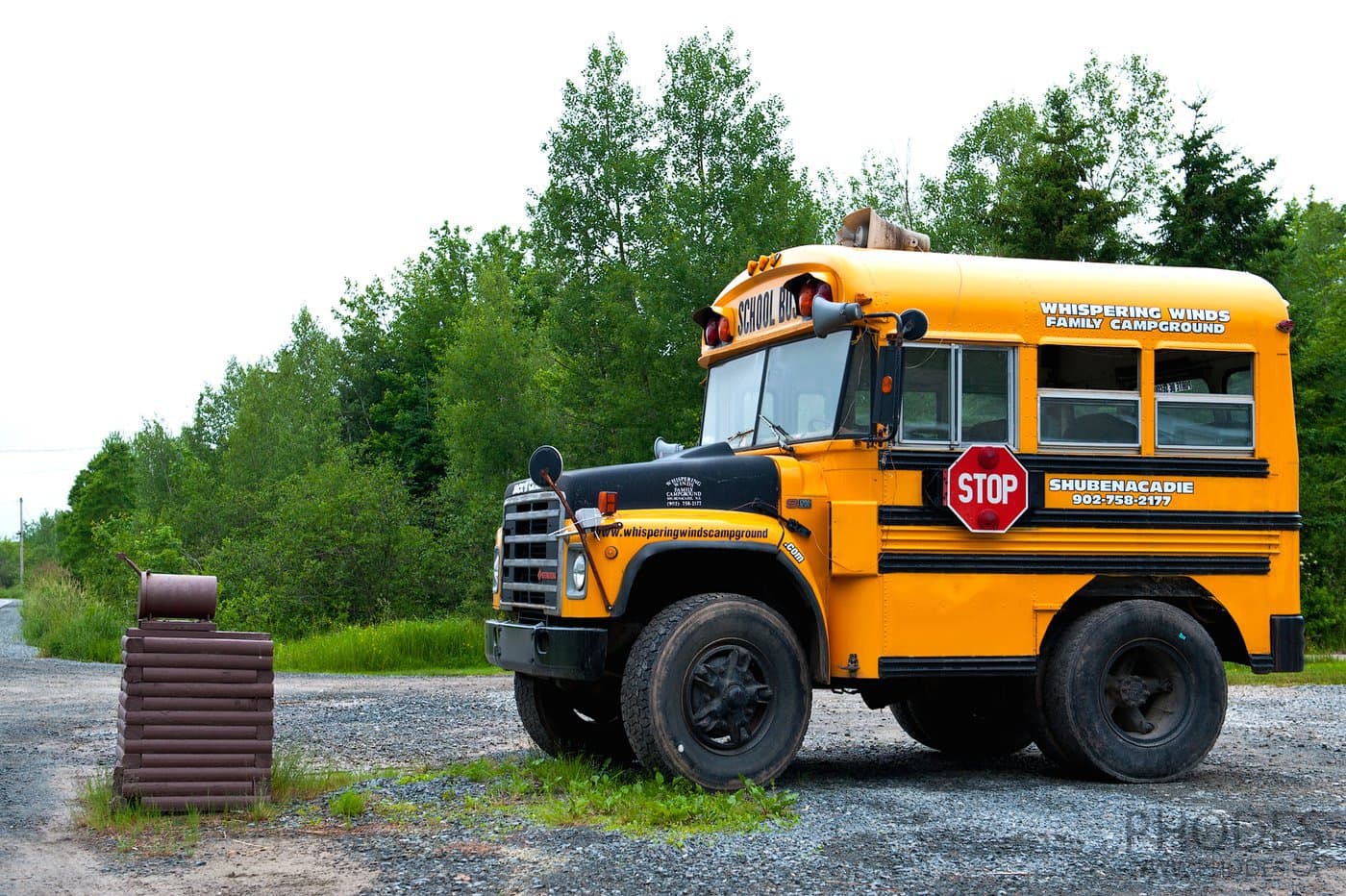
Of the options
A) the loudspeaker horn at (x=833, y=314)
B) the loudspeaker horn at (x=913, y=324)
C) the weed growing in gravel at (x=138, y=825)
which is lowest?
the weed growing in gravel at (x=138, y=825)

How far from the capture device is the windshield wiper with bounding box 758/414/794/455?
9070 millimetres

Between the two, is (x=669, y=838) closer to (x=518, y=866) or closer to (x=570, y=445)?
(x=518, y=866)

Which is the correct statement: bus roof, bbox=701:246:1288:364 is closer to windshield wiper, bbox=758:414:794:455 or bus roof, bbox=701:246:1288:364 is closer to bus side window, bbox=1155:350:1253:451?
bus side window, bbox=1155:350:1253:451

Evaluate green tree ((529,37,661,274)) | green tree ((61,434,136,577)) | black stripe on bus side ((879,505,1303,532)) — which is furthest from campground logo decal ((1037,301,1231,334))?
green tree ((61,434,136,577))

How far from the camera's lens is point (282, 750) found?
10.1 meters

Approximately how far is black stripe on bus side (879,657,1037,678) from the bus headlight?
1966 mm

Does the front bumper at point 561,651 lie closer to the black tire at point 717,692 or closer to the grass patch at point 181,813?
the black tire at point 717,692

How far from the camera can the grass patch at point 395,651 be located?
72.2 ft

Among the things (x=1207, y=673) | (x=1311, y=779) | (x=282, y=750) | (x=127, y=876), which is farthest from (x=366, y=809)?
(x=1311, y=779)

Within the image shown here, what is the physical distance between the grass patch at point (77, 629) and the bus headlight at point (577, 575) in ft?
58.5

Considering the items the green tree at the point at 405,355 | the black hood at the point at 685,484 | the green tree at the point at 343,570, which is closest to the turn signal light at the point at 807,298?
the black hood at the point at 685,484

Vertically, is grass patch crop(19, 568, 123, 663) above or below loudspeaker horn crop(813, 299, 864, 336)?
below

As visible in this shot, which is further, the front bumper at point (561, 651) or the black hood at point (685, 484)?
the black hood at point (685, 484)

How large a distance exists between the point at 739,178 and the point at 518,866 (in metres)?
27.0
